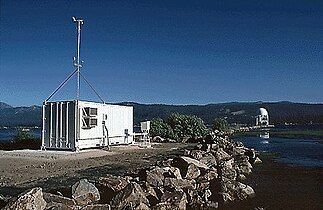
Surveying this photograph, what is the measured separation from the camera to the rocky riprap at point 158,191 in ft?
34.5

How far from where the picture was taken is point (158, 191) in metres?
13.3

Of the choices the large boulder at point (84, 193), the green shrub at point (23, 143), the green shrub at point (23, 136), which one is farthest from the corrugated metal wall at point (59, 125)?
the large boulder at point (84, 193)

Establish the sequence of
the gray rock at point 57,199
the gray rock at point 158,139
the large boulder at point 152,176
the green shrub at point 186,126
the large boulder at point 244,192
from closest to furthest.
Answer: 1. the gray rock at point 57,199
2. the large boulder at point 152,176
3. the large boulder at point 244,192
4. the gray rock at point 158,139
5. the green shrub at point 186,126

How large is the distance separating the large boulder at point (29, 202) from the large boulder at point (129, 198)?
2291mm

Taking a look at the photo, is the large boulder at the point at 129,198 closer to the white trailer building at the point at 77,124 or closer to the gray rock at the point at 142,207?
the gray rock at the point at 142,207

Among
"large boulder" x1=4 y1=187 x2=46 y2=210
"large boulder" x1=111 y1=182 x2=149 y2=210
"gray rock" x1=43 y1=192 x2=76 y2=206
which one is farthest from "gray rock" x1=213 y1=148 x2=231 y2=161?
"large boulder" x1=4 y1=187 x2=46 y2=210

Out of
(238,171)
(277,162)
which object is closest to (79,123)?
(238,171)

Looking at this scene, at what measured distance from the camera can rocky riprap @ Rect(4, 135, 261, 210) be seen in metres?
10.5

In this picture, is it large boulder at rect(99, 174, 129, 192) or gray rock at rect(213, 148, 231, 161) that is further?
gray rock at rect(213, 148, 231, 161)

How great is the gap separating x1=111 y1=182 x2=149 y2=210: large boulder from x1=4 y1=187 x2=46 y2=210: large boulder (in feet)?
7.52

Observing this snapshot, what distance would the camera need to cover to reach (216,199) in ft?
48.5

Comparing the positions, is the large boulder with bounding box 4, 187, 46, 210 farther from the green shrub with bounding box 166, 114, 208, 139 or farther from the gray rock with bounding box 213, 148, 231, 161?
the green shrub with bounding box 166, 114, 208, 139

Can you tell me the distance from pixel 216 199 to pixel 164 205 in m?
3.18

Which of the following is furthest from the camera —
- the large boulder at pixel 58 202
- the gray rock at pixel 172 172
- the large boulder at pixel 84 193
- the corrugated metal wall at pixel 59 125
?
the corrugated metal wall at pixel 59 125
